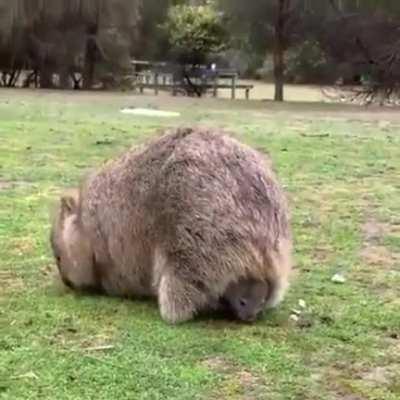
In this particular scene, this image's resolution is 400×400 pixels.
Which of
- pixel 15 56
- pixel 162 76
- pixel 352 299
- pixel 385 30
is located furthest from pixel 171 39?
pixel 352 299

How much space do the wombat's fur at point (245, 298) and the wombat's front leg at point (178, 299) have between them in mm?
128

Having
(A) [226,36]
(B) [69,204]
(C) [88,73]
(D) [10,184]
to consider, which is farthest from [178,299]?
(A) [226,36]

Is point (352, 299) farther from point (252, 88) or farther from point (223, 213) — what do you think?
point (252, 88)

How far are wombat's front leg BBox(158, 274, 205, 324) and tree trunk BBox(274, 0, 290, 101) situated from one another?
91.3ft

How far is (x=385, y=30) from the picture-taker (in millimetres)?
28641

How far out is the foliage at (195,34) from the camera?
37.5m

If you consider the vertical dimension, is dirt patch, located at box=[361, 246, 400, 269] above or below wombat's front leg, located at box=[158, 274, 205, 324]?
below

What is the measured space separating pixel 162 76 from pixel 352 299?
32735mm

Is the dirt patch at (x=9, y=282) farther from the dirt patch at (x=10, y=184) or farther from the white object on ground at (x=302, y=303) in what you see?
the dirt patch at (x=10, y=184)

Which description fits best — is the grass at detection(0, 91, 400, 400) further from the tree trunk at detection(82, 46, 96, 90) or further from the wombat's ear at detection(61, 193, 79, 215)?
the tree trunk at detection(82, 46, 96, 90)

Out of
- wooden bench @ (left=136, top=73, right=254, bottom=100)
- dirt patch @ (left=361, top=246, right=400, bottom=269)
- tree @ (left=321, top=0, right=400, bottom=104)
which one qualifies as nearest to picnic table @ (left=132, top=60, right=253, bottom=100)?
wooden bench @ (left=136, top=73, right=254, bottom=100)

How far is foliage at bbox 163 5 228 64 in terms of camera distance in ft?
123

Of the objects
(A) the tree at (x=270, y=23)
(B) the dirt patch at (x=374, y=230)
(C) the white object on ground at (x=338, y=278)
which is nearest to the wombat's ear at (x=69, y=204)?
(C) the white object on ground at (x=338, y=278)

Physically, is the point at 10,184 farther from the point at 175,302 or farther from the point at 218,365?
the point at 218,365
